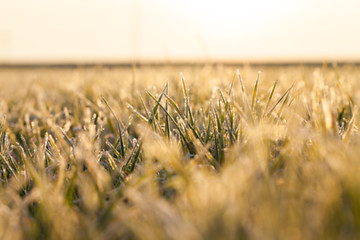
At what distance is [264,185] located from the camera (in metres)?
0.63

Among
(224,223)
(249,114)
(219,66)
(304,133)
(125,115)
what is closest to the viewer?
(224,223)

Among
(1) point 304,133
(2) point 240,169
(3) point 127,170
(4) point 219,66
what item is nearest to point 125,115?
(3) point 127,170

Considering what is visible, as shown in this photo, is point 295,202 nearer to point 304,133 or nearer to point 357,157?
point 357,157

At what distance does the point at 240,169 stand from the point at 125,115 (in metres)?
0.95

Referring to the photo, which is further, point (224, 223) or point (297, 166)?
point (297, 166)

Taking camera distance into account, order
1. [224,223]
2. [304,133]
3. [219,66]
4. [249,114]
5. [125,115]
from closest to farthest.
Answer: [224,223], [304,133], [249,114], [125,115], [219,66]

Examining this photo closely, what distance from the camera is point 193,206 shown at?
0.64m

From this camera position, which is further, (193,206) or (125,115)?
(125,115)

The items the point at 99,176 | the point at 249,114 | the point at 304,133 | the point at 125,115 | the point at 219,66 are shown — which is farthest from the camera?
the point at 219,66

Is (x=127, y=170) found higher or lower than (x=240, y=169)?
lower

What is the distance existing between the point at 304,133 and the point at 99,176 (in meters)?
0.58

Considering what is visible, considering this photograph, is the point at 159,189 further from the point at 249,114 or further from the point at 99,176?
the point at 249,114

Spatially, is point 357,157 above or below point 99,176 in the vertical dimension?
above

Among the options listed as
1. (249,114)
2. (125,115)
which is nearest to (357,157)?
(249,114)
